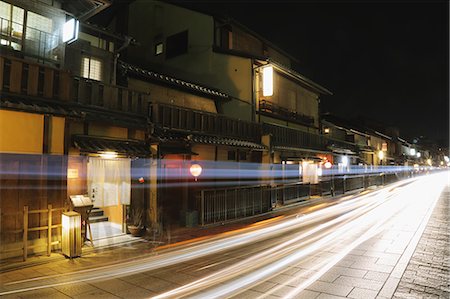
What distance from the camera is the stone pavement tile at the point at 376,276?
7.29 m

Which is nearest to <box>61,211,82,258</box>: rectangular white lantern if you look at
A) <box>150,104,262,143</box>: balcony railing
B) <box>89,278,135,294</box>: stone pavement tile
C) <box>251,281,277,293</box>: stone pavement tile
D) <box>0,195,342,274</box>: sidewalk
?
<box>0,195,342,274</box>: sidewalk

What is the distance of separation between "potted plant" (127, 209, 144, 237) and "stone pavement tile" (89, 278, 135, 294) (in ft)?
15.3

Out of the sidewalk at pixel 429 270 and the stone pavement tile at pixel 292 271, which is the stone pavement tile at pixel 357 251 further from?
the stone pavement tile at pixel 292 271

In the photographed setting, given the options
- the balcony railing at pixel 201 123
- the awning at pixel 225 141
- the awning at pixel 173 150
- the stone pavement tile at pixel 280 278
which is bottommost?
the stone pavement tile at pixel 280 278

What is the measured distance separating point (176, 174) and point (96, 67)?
6412 millimetres

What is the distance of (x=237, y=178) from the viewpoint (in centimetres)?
1919

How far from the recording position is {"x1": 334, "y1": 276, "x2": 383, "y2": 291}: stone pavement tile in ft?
22.4

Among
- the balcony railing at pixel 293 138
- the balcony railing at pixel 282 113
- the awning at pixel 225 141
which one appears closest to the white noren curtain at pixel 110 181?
the awning at pixel 225 141

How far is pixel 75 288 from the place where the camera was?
694 centimetres

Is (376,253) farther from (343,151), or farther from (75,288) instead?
(343,151)

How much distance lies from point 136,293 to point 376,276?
597 centimetres

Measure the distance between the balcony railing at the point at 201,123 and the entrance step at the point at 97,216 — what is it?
5.40 metres

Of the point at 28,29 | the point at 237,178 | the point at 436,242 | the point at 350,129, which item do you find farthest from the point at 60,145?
the point at 350,129

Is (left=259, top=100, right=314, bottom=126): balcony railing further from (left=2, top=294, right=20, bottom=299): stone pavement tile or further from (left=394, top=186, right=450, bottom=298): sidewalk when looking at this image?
(left=2, top=294, right=20, bottom=299): stone pavement tile
